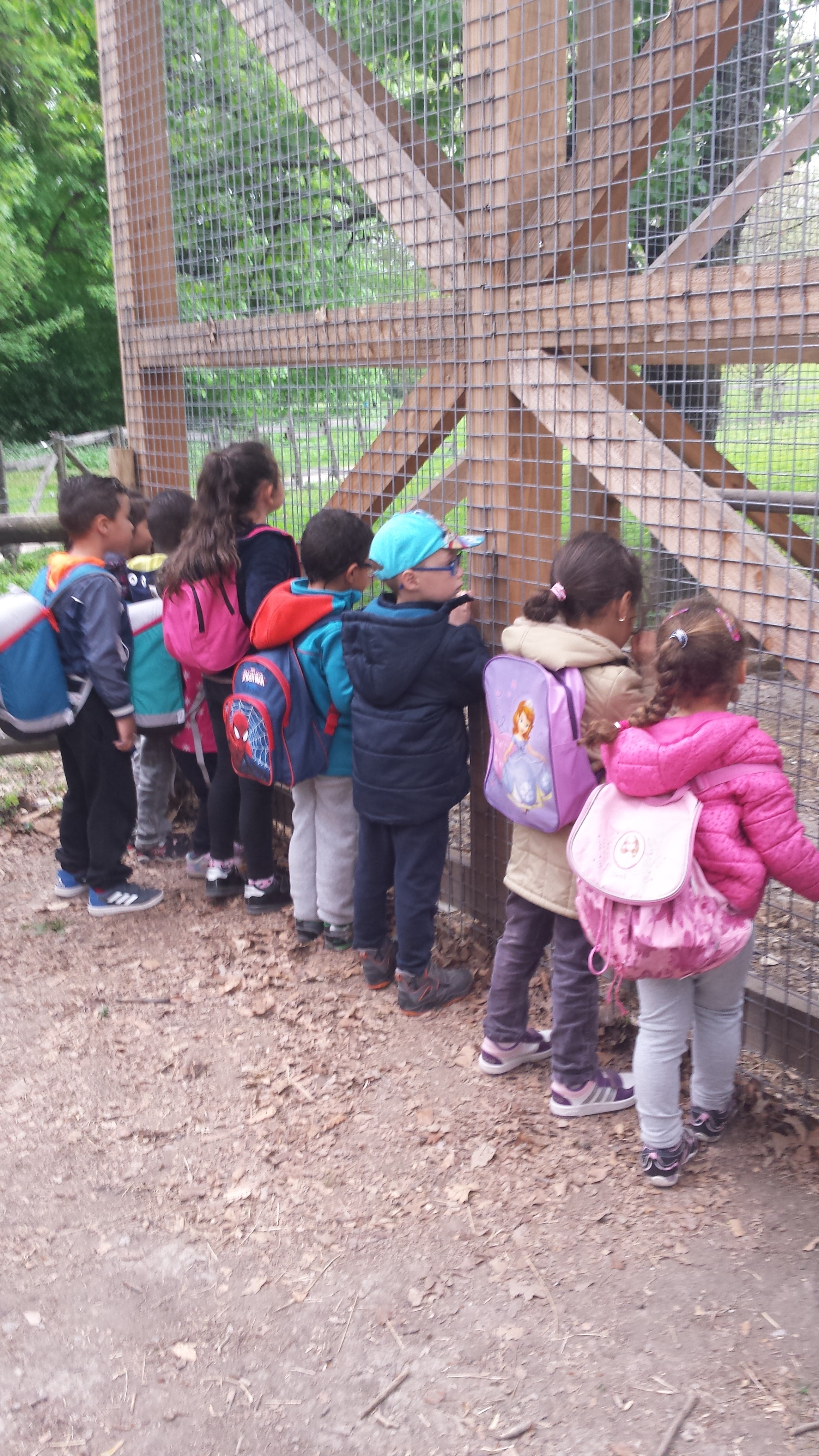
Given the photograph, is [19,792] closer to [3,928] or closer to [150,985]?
[3,928]

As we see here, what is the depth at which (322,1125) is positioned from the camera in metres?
3.10

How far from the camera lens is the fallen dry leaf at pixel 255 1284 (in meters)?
2.51

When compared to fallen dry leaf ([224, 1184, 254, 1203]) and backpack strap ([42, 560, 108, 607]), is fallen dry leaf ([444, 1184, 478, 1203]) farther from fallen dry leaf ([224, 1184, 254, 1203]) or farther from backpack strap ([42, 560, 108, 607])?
backpack strap ([42, 560, 108, 607])

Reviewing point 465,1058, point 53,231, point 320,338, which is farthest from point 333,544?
point 53,231

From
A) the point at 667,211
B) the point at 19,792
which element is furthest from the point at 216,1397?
the point at 19,792

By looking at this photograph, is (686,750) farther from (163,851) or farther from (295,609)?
(163,851)

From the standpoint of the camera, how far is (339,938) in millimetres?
4125

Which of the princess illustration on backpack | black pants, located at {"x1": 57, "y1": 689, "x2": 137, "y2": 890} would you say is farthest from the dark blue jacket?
black pants, located at {"x1": 57, "y1": 689, "x2": 137, "y2": 890}

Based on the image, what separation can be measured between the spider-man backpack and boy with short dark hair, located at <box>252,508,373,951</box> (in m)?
0.04

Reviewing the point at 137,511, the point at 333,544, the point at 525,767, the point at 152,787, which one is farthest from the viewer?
the point at 152,787

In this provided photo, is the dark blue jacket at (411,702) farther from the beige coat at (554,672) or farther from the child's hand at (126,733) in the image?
the child's hand at (126,733)

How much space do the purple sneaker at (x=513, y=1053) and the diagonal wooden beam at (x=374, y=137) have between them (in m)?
2.31

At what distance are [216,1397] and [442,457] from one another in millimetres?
2939

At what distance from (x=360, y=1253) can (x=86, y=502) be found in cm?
289
